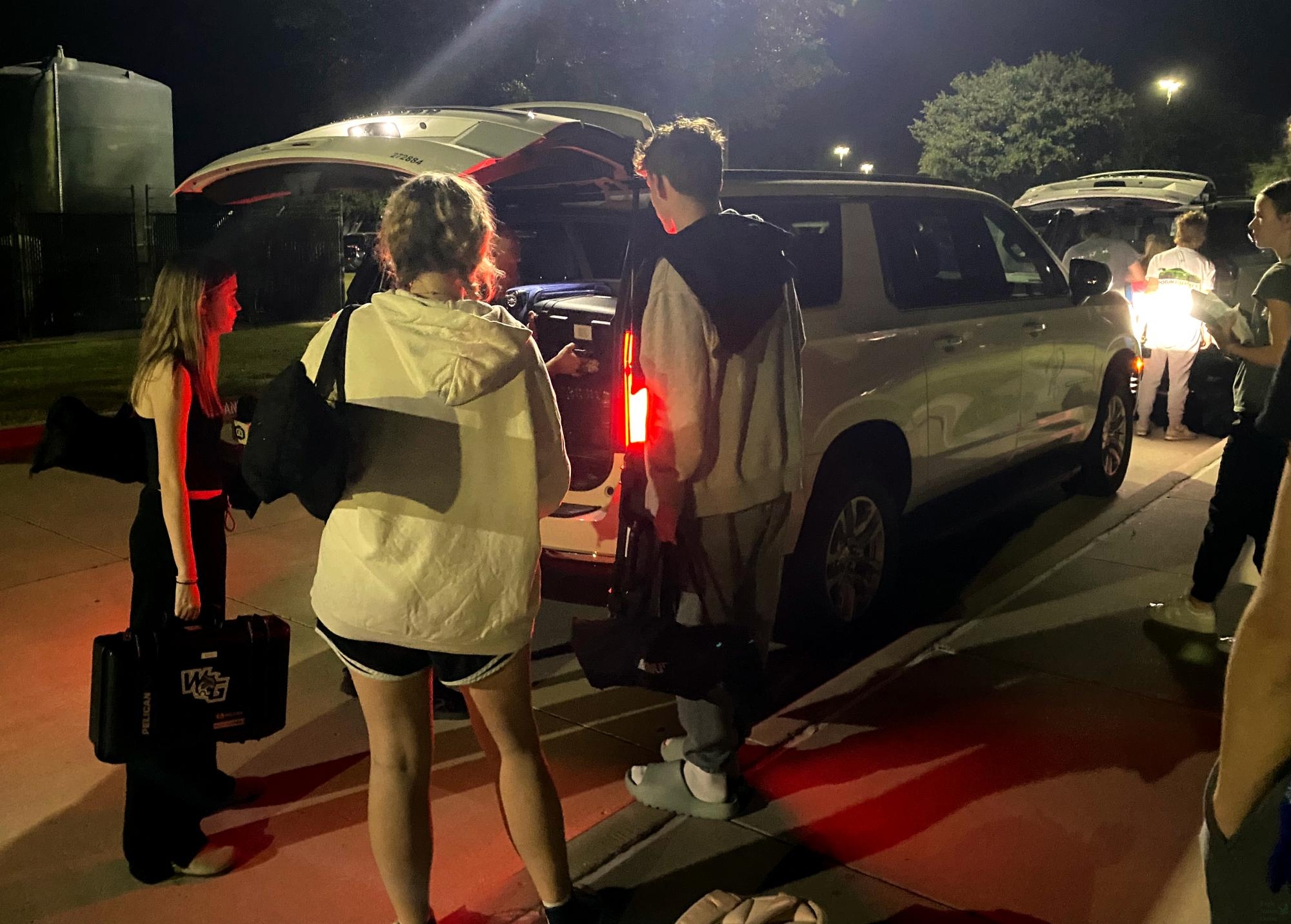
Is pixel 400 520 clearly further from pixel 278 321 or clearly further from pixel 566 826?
pixel 278 321

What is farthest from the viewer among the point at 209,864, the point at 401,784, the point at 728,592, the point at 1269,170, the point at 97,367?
the point at 1269,170

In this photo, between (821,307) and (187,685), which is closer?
(187,685)

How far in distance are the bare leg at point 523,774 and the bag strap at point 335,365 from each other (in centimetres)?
71

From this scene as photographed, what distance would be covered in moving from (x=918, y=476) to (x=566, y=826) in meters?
2.62

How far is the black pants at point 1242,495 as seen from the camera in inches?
187

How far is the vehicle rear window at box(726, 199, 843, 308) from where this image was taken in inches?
191

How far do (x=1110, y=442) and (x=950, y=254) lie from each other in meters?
2.12

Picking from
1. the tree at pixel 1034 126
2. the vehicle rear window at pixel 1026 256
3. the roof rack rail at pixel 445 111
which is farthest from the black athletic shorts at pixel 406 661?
the tree at pixel 1034 126

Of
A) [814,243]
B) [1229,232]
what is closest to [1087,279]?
[814,243]

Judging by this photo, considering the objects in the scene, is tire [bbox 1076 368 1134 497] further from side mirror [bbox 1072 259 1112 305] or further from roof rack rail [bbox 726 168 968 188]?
roof rack rail [bbox 726 168 968 188]

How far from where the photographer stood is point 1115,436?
771 centimetres

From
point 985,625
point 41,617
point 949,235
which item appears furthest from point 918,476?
point 41,617

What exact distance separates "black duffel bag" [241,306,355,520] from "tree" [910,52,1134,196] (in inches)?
1609

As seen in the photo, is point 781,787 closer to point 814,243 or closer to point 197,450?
point 197,450
